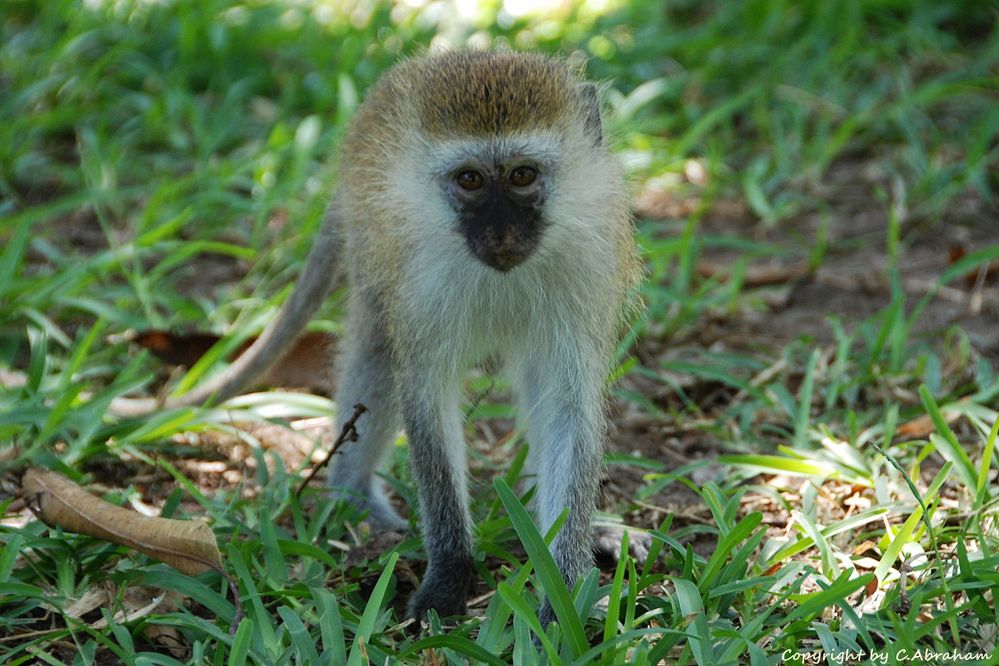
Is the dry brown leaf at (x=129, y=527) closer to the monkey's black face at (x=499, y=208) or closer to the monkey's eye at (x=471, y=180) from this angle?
the monkey's black face at (x=499, y=208)

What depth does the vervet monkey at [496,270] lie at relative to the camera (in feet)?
11.4

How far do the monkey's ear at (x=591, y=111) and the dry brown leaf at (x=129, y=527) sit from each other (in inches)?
68.2

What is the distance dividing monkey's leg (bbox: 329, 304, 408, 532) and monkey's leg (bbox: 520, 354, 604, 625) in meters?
0.74

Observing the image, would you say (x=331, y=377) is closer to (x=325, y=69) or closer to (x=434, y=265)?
(x=434, y=265)

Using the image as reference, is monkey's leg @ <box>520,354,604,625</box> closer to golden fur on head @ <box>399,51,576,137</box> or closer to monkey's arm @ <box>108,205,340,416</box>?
golden fur on head @ <box>399,51,576,137</box>

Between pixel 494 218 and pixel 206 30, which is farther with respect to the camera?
pixel 206 30

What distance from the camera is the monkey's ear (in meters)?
3.78

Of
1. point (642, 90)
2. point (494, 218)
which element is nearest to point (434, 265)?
point (494, 218)

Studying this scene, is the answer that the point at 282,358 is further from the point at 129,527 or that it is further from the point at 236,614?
the point at 236,614

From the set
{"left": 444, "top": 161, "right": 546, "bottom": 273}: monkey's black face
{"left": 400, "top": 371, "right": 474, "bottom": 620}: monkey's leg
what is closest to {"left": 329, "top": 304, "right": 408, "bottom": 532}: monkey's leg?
{"left": 400, "top": 371, "right": 474, "bottom": 620}: monkey's leg

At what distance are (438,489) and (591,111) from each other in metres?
1.33

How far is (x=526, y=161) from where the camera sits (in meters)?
3.49

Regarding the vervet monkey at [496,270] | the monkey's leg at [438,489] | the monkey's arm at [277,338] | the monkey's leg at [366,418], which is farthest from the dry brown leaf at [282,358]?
the monkey's leg at [438,489]

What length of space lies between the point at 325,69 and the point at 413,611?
14.9 feet
